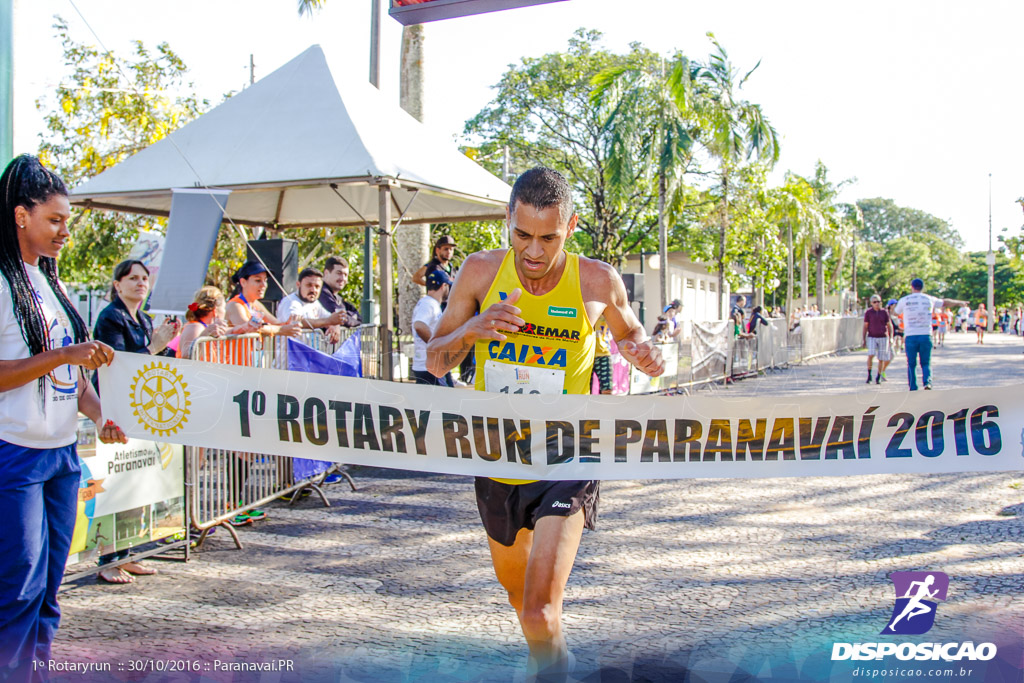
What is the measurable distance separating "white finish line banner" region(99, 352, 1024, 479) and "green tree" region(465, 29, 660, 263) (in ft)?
87.5

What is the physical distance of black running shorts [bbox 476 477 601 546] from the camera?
118 inches

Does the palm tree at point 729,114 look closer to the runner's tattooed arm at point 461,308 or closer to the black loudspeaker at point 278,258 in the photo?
the black loudspeaker at point 278,258

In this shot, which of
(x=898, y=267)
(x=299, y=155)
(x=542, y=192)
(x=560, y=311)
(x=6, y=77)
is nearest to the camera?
(x=542, y=192)

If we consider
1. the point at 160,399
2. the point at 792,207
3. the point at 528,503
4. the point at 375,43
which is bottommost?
the point at 528,503

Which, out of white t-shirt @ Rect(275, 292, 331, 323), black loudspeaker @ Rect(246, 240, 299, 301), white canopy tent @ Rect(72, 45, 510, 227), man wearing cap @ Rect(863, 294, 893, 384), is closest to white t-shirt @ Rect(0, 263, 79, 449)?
white t-shirt @ Rect(275, 292, 331, 323)

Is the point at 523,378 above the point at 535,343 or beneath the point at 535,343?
beneath

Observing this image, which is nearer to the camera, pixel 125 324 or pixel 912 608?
pixel 912 608

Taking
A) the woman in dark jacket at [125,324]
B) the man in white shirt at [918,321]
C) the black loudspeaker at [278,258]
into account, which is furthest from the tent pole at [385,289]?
the man in white shirt at [918,321]

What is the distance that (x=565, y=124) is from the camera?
102 ft

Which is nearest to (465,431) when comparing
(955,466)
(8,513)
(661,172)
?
(8,513)

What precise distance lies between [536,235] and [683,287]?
153ft

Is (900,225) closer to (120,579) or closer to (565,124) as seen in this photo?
(565,124)

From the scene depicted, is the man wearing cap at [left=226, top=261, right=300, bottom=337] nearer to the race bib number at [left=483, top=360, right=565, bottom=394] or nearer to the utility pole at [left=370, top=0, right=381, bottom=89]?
the race bib number at [left=483, top=360, right=565, bottom=394]

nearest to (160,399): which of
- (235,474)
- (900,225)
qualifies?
(235,474)
